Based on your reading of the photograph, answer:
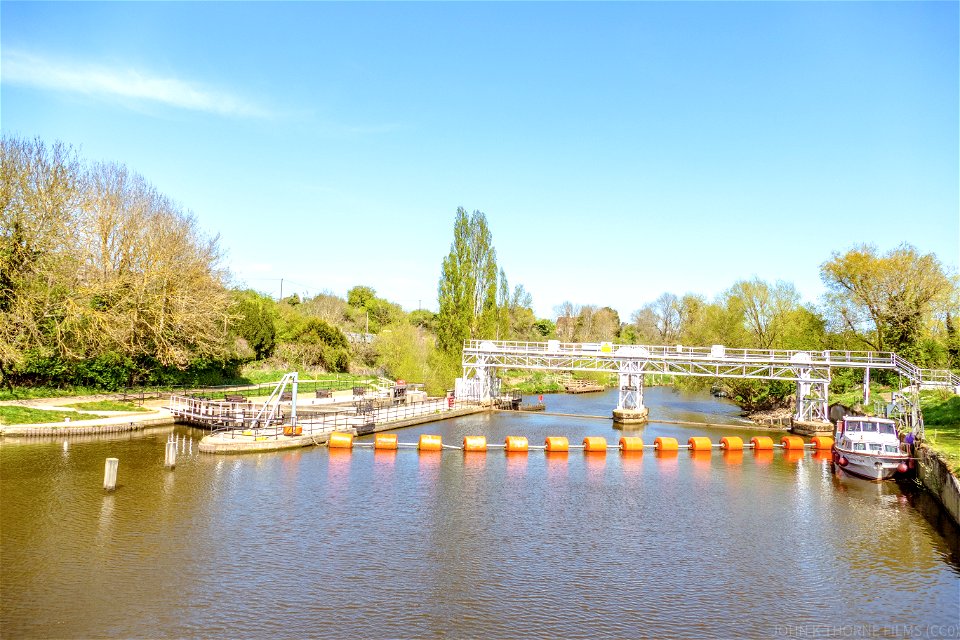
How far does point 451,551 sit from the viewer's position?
21406mm

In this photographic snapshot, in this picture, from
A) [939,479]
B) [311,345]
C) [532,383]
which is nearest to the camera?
[939,479]

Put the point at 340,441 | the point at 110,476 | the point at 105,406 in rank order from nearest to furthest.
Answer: the point at 110,476 < the point at 340,441 < the point at 105,406

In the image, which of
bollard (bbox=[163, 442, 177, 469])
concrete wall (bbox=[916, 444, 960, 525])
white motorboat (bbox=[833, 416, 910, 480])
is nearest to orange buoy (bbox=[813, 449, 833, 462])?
white motorboat (bbox=[833, 416, 910, 480])

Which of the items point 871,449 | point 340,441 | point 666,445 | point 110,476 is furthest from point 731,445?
point 110,476

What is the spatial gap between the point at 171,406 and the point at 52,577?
99.1ft

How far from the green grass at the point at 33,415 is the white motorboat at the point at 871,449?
45.1m

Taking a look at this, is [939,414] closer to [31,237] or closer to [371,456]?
[371,456]

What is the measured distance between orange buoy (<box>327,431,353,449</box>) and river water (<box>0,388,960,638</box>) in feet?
9.60

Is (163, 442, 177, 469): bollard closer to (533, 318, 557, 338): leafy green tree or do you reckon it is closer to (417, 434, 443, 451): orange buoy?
(417, 434, 443, 451): orange buoy

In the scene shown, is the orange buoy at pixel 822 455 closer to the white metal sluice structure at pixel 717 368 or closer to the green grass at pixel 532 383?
the white metal sluice structure at pixel 717 368

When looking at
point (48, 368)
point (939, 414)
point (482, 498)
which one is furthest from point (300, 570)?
point (939, 414)

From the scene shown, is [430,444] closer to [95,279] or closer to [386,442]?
[386,442]

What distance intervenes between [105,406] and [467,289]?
37.1 m

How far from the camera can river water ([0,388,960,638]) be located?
1647 centimetres
